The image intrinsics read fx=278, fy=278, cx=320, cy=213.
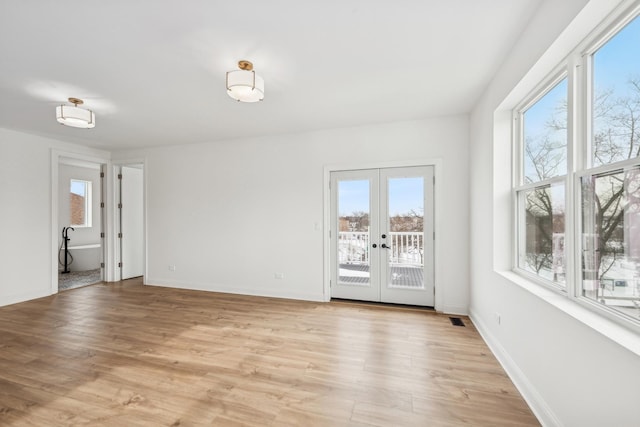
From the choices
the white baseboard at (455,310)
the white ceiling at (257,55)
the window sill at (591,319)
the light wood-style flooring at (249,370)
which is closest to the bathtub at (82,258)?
the light wood-style flooring at (249,370)

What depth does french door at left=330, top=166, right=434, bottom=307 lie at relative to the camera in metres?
3.95

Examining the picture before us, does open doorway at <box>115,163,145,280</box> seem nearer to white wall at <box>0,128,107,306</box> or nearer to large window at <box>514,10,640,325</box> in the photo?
white wall at <box>0,128,107,306</box>

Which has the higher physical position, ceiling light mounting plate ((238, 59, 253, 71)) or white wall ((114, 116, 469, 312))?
ceiling light mounting plate ((238, 59, 253, 71))

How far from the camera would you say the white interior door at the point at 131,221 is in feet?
19.1

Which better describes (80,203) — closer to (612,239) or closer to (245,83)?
A: (245,83)

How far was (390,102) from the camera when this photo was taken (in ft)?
10.8

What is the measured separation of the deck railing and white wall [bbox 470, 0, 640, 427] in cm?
78

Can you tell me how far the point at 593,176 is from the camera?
155cm

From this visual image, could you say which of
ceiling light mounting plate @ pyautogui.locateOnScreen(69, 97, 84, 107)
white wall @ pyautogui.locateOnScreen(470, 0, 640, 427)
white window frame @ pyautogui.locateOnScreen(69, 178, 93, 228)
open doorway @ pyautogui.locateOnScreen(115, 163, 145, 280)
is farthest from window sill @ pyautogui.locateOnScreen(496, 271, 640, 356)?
white window frame @ pyautogui.locateOnScreen(69, 178, 93, 228)

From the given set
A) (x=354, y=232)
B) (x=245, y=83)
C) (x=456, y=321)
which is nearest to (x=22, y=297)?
(x=245, y=83)

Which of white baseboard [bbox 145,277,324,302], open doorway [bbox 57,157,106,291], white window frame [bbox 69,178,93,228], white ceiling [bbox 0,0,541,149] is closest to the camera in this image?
white ceiling [bbox 0,0,541,149]

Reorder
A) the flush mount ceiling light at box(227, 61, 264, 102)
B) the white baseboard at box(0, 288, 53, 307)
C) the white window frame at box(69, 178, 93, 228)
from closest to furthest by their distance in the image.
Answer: the flush mount ceiling light at box(227, 61, 264, 102)
the white baseboard at box(0, 288, 53, 307)
the white window frame at box(69, 178, 93, 228)

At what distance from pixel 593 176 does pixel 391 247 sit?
266cm

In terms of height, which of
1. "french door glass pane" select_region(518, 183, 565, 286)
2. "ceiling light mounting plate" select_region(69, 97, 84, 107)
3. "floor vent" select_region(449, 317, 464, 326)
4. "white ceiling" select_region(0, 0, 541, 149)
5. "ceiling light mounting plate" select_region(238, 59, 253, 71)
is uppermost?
"white ceiling" select_region(0, 0, 541, 149)
